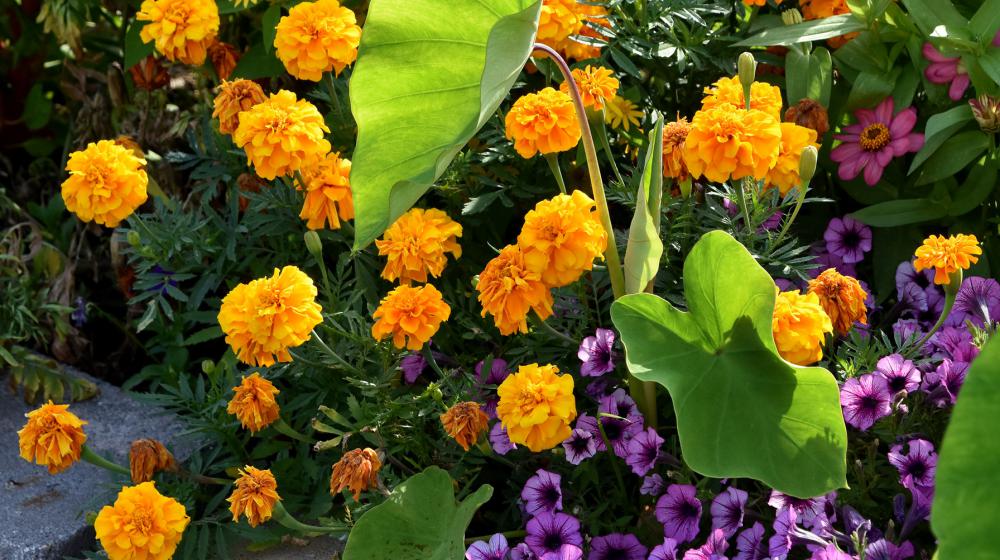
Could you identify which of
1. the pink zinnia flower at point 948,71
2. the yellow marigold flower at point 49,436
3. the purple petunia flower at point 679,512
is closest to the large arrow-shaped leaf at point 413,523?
the purple petunia flower at point 679,512

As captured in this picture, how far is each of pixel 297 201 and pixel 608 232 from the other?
0.66 metres

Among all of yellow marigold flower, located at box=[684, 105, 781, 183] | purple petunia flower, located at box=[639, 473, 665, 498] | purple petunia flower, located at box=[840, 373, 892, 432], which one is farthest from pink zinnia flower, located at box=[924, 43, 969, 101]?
purple petunia flower, located at box=[639, 473, 665, 498]

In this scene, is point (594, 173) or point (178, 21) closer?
point (594, 173)

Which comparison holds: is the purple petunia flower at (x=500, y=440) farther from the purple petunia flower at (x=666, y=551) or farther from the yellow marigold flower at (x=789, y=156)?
the yellow marigold flower at (x=789, y=156)

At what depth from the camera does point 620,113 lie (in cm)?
204

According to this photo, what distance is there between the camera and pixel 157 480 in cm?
190

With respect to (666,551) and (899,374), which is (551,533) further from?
(899,374)

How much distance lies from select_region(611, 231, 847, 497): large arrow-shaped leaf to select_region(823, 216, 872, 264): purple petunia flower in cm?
56

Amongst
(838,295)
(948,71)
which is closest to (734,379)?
(838,295)

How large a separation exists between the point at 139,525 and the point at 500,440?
542 millimetres

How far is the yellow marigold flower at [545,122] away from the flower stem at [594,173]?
0.08 m

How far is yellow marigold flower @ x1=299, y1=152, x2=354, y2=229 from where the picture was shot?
1.83 metres

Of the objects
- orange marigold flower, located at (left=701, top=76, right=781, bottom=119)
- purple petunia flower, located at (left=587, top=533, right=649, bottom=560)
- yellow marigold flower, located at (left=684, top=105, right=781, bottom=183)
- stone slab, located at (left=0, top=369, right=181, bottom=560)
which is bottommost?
stone slab, located at (left=0, top=369, right=181, bottom=560)

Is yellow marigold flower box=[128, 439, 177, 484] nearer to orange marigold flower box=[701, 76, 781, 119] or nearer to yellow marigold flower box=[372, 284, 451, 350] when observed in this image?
yellow marigold flower box=[372, 284, 451, 350]
